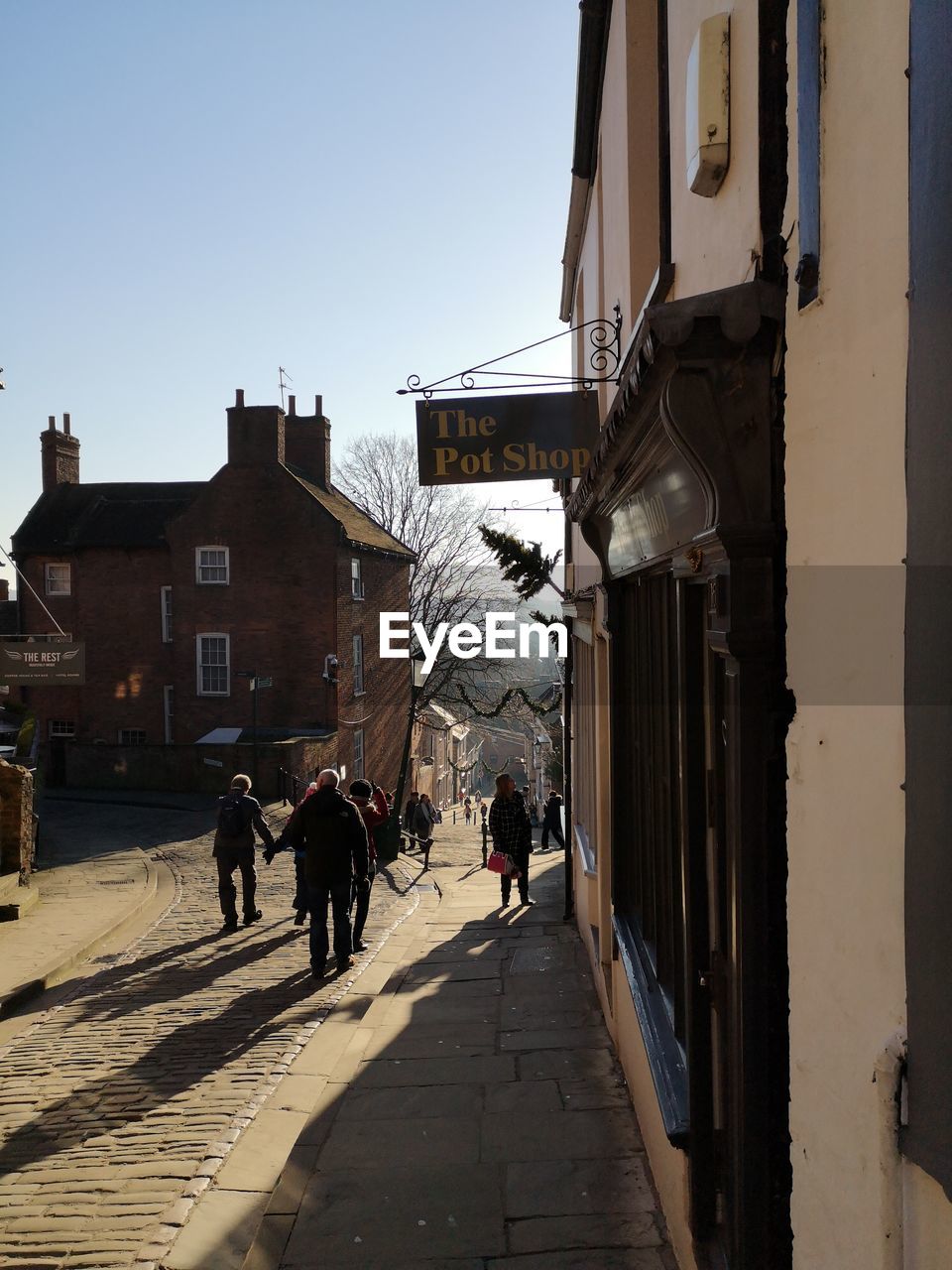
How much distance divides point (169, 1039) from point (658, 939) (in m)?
4.01

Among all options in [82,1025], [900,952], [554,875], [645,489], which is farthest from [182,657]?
[900,952]

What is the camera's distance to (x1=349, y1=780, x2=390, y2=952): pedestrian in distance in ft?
31.8

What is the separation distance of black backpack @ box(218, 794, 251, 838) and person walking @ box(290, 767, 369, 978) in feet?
6.73

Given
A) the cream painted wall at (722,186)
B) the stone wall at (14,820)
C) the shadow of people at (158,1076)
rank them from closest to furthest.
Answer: the cream painted wall at (722,186), the shadow of people at (158,1076), the stone wall at (14,820)

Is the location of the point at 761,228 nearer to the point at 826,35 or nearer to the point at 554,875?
the point at 826,35

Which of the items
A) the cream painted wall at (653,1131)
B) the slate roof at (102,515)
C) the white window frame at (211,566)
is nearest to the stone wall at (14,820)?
the cream painted wall at (653,1131)

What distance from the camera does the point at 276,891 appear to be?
1330 centimetres

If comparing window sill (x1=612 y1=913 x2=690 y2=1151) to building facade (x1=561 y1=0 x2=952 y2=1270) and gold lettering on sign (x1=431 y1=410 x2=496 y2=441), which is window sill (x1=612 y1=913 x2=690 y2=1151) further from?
gold lettering on sign (x1=431 y1=410 x2=496 y2=441)

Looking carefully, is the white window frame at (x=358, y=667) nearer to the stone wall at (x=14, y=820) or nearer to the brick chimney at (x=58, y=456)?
the brick chimney at (x=58, y=456)

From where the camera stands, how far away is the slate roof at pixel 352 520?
98.6ft

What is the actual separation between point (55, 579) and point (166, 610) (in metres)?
4.07

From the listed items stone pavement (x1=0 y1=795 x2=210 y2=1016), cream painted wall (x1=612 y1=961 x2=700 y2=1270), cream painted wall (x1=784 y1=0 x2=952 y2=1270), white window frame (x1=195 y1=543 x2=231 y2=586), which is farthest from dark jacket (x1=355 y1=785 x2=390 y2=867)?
white window frame (x1=195 y1=543 x2=231 y2=586)

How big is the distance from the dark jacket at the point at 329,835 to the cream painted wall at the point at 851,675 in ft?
21.4

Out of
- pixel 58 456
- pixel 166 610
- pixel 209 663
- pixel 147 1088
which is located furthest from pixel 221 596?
pixel 147 1088
